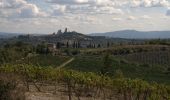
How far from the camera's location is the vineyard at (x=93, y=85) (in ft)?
63.9

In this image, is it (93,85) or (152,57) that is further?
(152,57)

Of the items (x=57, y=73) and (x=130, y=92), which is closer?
(x=130, y=92)

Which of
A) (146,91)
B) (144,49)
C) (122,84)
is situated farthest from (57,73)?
(144,49)

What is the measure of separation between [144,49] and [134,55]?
916cm

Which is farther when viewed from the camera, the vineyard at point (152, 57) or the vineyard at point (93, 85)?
the vineyard at point (152, 57)

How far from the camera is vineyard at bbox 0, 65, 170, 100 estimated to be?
63.9ft

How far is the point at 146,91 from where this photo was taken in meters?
19.5

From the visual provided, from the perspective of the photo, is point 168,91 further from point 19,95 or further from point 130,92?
point 19,95

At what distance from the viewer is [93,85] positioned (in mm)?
→ 22906

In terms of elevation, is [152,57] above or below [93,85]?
below

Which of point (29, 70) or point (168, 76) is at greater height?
point (29, 70)

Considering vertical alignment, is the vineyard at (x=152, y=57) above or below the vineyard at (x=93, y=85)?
below

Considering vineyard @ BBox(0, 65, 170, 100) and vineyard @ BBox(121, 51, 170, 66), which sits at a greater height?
vineyard @ BBox(0, 65, 170, 100)

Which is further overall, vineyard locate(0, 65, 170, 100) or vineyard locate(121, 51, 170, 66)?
vineyard locate(121, 51, 170, 66)
